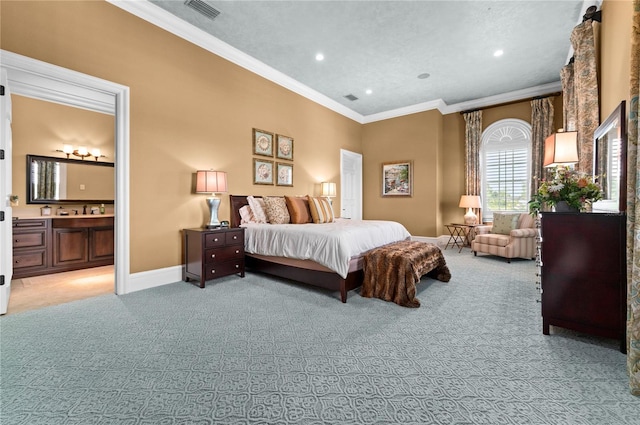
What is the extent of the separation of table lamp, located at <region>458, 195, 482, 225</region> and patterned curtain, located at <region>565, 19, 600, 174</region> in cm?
306

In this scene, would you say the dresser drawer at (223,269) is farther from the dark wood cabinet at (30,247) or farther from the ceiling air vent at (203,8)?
the ceiling air vent at (203,8)

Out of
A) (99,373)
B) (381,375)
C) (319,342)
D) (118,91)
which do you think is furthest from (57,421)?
(118,91)

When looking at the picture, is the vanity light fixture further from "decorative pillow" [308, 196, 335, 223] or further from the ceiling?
"decorative pillow" [308, 196, 335, 223]

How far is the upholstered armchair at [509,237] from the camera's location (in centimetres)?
511

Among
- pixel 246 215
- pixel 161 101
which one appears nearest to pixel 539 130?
pixel 246 215

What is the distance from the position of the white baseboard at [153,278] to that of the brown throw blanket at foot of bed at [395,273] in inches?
101

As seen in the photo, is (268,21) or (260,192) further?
(260,192)

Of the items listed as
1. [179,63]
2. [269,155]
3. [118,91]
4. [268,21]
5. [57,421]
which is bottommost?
[57,421]

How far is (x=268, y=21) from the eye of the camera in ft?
12.4

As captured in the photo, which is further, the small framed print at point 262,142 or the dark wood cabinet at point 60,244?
the small framed print at point 262,142

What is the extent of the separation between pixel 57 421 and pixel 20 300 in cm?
279

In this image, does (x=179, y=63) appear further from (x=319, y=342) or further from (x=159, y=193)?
(x=319, y=342)

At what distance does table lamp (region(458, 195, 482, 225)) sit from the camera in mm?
6324

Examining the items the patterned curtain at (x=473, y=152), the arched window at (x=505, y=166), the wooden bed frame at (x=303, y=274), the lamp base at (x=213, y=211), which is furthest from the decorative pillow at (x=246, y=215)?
the arched window at (x=505, y=166)
